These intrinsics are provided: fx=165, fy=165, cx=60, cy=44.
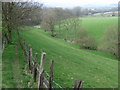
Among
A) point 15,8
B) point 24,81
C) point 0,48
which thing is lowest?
point 24,81

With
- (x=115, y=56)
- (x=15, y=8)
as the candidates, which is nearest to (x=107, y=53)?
(x=115, y=56)

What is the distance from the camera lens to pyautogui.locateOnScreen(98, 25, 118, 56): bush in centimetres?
5375

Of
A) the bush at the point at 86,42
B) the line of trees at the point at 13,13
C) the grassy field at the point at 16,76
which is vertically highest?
the line of trees at the point at 13,13

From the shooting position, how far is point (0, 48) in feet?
61.4

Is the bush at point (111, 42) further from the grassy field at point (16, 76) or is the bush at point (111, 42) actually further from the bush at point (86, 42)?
the grassy field at point (16, 76)

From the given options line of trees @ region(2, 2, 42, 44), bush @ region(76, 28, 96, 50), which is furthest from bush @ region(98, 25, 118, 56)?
line of trees @ region(2, 2, 42, 44)

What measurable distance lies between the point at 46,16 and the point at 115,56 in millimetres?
39032

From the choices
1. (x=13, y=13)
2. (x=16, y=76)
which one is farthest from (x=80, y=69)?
(x=13, y=13)

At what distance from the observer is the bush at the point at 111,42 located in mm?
53750

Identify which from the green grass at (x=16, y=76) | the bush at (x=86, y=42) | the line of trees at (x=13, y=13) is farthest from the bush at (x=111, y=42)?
the green grass at (x=16, y=76)

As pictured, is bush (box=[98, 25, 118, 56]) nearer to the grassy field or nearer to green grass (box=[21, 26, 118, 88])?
green grass (box=[21, 26, 118, 88])

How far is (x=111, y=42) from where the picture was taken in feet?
181

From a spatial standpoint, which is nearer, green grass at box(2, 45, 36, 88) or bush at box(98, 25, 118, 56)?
green grass at box(2, 45, 36, 88)

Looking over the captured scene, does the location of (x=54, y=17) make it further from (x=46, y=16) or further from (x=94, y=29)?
(x=94, y=29)
